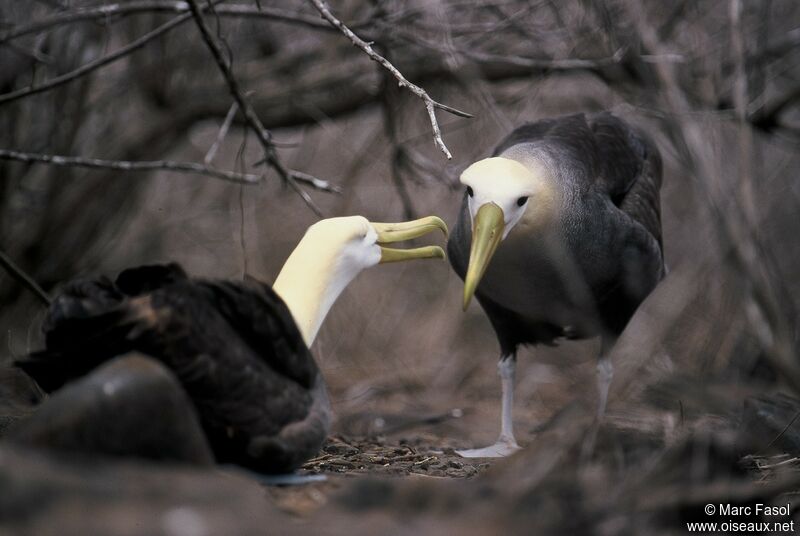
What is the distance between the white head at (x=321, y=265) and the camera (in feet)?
12.5

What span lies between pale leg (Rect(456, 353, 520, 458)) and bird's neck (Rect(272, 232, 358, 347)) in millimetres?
1489

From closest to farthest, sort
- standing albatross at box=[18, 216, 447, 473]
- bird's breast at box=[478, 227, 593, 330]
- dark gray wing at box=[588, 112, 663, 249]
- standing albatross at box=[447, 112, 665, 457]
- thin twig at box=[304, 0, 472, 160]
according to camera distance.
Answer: standing albatross at box=[18, 216, 447, 473] → thin twig at box=[304, 0, 472, 160] → standing albatross at box=[447, 112, 665, 457] → bird's breast at box=[478, 227, 593, 330] → dark gray wing at box=[588, 112, 663, 249]

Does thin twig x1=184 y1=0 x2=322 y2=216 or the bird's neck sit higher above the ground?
thin twig x1=184 y1=0 x2=322 y2=216

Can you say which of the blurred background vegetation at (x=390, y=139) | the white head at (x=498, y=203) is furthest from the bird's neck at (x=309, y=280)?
the blurred background vegetation at (x=390, y=139)

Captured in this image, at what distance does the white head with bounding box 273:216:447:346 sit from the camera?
382 cm

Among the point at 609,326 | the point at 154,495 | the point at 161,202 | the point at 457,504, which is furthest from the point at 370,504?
the point at 161,202

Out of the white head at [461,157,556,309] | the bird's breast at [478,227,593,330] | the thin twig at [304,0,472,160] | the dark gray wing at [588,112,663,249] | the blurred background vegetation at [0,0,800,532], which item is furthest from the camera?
the blurred background vegetation at [0,0,800,532]

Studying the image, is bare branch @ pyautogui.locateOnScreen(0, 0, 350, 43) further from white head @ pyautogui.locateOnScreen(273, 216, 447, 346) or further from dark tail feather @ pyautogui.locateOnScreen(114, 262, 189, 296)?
dark tail feather @ pyautogui.locateOnScreen(114, 262, 189, 296)

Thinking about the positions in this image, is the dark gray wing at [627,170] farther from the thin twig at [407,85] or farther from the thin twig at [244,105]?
the thin twig at [407,85]

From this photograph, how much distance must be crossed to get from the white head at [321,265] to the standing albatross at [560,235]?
0.51 m

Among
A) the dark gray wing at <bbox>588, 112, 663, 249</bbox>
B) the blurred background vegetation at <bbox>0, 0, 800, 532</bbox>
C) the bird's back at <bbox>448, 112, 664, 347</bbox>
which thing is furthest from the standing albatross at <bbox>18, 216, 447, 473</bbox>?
the dark gray wing at <bbox>588, 112, 663, 249</bbox>

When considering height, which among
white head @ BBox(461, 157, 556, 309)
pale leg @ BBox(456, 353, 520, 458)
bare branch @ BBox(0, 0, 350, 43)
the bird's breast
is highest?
bare branch @ BBox(0, 0, 350, 43)

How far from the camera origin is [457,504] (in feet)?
7.63

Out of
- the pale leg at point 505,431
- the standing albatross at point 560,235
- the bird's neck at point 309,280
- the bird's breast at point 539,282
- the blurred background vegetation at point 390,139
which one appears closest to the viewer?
the bird's neck at point 309,280
